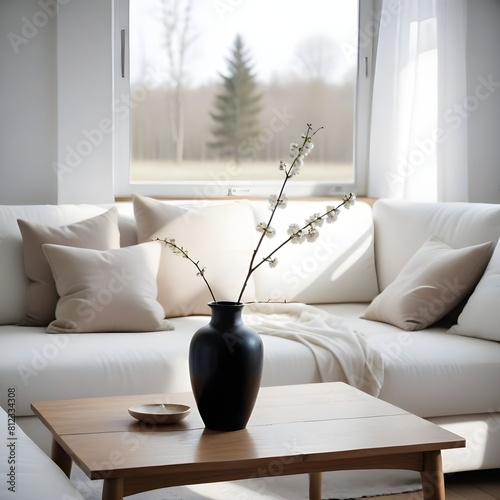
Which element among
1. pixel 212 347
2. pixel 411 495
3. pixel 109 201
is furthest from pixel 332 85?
pixel 212 347

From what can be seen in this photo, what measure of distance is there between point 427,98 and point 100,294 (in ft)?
7.04

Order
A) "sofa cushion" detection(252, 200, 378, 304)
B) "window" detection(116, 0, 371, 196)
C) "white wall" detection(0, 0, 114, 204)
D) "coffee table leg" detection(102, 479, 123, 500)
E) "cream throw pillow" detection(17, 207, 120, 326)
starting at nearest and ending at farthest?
1. "coffee table leg" detection(102, 479, 123, 500)
2. "cream throw pillow" detection(17, 207, 120, 326)
3. "sofa cushion" detection(252, 200, 378, 304)
4. "white wall" detection(0, 0, 114, 204)
5. "window" detection(116, 0, 371, 196)

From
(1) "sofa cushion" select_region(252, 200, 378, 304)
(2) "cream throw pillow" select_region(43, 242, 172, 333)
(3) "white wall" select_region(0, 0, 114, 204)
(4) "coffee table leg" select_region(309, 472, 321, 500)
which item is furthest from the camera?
(3) "white wall" select_region(0, 0, 114, 204)

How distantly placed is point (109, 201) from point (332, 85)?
1.45 m

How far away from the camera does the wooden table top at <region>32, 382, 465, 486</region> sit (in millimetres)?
1880

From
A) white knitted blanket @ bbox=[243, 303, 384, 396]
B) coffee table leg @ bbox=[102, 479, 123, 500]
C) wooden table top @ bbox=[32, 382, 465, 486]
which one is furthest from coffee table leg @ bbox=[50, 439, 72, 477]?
white knitted blanket @ bbox=[243, 303, 384, 396]

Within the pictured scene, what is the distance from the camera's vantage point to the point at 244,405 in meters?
2.11

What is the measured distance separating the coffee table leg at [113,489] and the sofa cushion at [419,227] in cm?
218

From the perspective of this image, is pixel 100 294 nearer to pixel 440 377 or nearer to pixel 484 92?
pixel 440 377

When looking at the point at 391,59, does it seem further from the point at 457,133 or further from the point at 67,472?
the point at 67,472

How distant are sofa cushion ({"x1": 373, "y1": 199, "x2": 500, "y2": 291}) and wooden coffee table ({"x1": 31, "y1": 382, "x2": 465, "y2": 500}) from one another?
1417mm

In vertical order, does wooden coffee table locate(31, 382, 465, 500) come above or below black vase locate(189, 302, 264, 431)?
below

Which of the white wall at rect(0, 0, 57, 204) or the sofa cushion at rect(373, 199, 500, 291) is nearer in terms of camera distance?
the sofa cushion at rect(373, 199, 500, 291)

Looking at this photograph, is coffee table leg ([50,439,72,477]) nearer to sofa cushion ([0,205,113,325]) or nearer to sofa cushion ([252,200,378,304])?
sofa cushion ([0,205,113,325])
